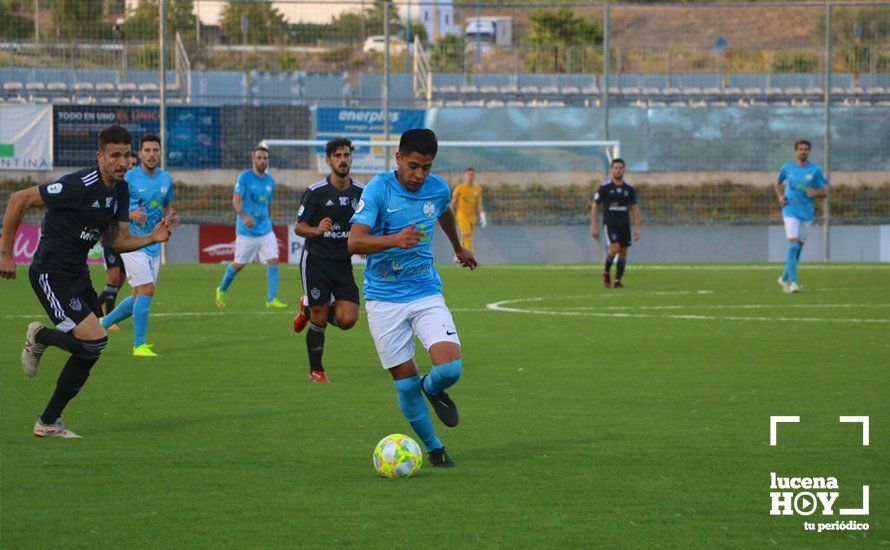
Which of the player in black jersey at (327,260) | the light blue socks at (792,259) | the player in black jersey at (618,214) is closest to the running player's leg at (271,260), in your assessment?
the player in black jersey at (618,214)

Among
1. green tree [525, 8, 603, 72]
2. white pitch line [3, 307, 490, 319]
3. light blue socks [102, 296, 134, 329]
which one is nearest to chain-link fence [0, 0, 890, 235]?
green tree [525, 8, 603, 72]

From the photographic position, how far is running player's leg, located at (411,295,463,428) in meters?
8.02

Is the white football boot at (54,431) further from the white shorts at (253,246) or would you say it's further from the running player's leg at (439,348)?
the white shorts at (253,246)

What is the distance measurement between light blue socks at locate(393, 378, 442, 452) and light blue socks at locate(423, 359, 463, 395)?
10 cm

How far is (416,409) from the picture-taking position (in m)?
8.12

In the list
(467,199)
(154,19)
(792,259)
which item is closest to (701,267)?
(467,199)

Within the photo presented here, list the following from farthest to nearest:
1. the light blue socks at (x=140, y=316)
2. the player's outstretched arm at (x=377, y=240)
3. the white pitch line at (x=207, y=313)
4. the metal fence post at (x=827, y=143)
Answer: the metal fence post at (x=827, y=143) → the white pitch line at (x=207, y=313) → the light blue socks at (x=140, y=316) → the player's outstretched arm at (x=377, y=240)

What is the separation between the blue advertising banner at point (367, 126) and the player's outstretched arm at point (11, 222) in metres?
22.7

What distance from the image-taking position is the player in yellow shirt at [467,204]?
99.3 ft

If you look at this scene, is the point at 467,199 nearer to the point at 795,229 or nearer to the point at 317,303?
the point at 795,229

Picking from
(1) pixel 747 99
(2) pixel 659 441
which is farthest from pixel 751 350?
(1) pixel 747 99

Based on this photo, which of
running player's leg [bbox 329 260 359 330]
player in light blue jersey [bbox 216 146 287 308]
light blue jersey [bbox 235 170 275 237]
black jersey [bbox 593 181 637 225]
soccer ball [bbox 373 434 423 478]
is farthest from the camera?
black jersey [bbox 593 181 637 225]

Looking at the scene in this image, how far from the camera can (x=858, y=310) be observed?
1919 centimetres

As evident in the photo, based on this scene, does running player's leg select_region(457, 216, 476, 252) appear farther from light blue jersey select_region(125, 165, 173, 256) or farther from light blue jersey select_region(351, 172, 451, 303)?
light blue jersey select_region(351, 172, 451, 303)
